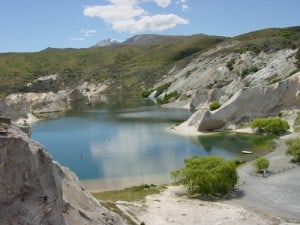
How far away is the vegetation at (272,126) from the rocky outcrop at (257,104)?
9288mm

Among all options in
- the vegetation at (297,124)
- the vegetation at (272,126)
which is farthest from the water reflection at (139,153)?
the vegetation at (297,124)

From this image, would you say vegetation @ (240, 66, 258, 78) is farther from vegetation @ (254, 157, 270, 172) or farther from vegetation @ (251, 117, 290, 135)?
vegetation @ (254, 157, 270, 172)

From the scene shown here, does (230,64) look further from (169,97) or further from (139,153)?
(139,153)

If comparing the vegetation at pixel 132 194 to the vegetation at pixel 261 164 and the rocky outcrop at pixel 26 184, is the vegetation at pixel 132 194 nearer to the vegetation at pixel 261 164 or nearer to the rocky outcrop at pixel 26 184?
the vegetation at pixel 261 164

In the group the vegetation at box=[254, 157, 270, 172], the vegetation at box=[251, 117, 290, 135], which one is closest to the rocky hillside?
the vegetation at box=[251, 117, 290, 135]

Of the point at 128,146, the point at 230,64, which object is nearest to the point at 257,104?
the point at 128,146

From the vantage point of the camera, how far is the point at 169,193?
5150cm

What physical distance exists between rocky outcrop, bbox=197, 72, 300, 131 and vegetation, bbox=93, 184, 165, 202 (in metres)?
49.9

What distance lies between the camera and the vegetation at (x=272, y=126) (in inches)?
3604

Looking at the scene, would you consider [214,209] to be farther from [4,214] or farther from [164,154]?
[164,154]

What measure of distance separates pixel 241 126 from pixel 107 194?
56081 mm

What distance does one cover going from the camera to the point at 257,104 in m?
106

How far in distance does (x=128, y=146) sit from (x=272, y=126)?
92.2 ft

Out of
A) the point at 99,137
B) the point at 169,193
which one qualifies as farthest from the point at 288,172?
the point at 99,137
